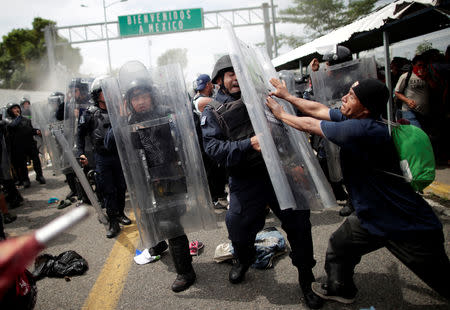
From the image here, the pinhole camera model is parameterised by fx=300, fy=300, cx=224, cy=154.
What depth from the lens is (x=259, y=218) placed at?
7.87 feet

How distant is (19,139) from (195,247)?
6349 mm

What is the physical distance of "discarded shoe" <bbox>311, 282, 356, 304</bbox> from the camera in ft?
7.08

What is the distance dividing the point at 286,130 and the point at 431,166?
91 cm

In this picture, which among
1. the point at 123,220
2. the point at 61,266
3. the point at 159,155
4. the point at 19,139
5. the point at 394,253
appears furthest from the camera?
the point at 19,139

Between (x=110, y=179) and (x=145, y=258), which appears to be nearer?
(x=145, y=258)

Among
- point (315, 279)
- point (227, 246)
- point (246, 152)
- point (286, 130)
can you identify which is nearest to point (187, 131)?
point (246, 152)

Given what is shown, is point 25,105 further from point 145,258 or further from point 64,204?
point 145,258

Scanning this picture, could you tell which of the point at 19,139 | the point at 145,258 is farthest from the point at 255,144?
the point at 19,139

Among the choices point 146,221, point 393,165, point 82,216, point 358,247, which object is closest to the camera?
point 82,216

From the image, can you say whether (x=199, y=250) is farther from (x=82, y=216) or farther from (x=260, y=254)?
(x=82, y=216)

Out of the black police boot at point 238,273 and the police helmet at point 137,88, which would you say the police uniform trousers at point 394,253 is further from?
the police helmet at point 137,88

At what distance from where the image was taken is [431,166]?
165cm

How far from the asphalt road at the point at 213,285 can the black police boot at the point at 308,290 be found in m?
0.07

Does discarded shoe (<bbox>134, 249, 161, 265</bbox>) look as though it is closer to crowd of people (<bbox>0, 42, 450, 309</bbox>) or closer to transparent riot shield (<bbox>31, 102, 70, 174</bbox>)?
crowd of people (<bbox>0, 42, 450, 309</bbox>)
